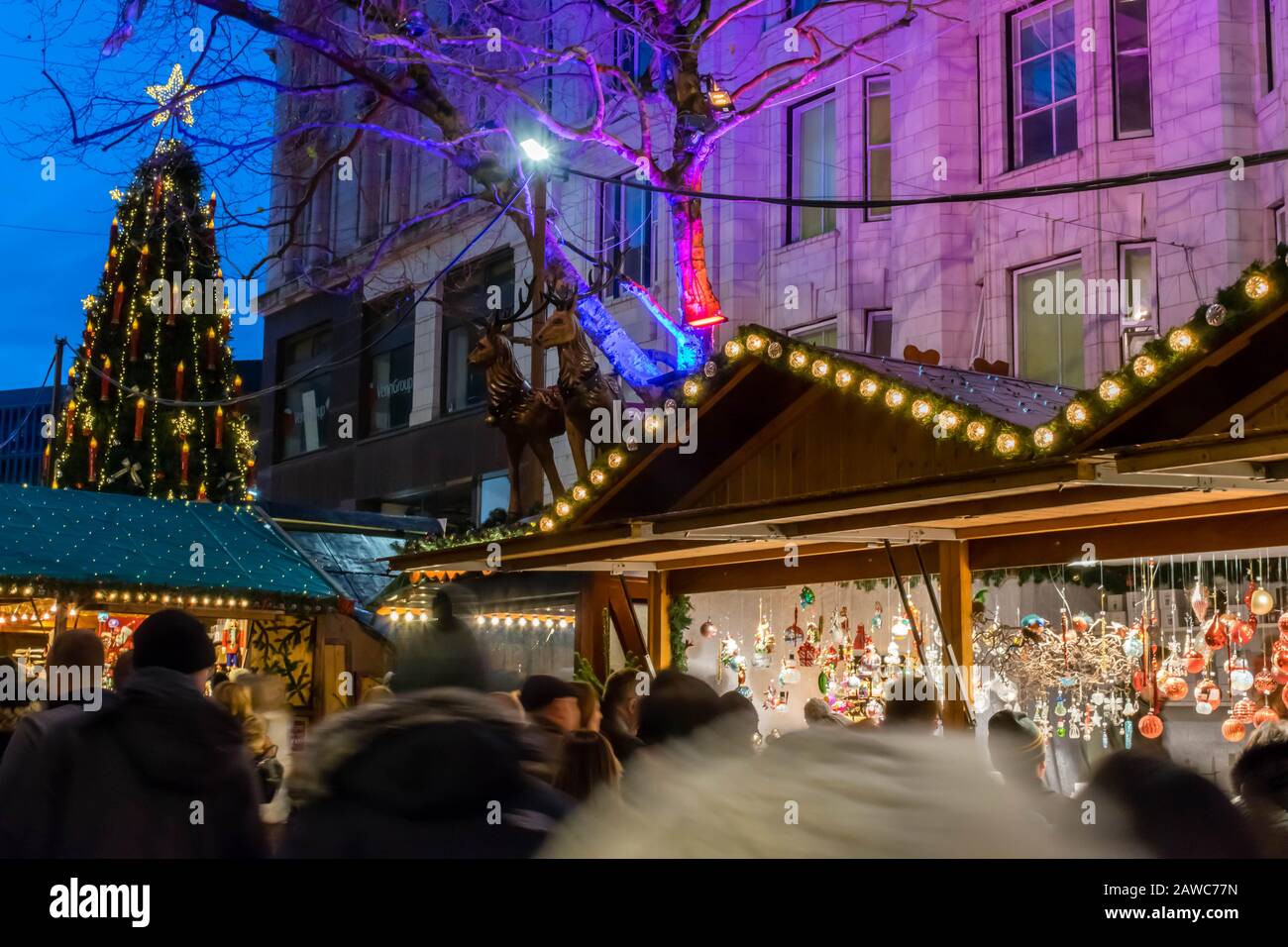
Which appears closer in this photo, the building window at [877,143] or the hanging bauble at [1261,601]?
the hanging bauble at [1261,601]

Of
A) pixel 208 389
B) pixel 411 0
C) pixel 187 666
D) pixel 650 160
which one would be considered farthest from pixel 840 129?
pixel 187 666

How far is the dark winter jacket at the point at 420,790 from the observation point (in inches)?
123

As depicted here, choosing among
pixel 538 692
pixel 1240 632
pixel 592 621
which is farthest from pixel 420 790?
pixel 592 621

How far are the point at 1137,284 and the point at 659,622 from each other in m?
7.84

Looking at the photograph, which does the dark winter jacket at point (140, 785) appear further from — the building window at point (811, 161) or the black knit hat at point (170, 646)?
the building window at point (811, 161)

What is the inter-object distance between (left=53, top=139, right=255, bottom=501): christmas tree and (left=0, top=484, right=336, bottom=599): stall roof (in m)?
6.14

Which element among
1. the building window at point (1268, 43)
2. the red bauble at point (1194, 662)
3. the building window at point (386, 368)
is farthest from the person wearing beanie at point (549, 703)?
the building window at point (386, 368)

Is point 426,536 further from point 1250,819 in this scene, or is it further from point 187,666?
point 1250,819

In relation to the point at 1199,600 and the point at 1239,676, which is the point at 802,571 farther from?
the point at 1239,676

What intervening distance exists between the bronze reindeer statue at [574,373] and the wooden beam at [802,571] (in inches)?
65.8

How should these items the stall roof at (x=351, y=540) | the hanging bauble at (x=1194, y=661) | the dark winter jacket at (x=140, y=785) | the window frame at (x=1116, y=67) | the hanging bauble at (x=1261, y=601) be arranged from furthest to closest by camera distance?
the window frame at (x=1116, y=67) < the stall roof at (x=351, y=540) < the hanging bauble at (x=1194, y=661) < the hanging bauble at (x=1261, y=601) < the dark winter jacket at (x=140, y=785)

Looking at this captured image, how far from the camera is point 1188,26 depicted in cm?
1591
